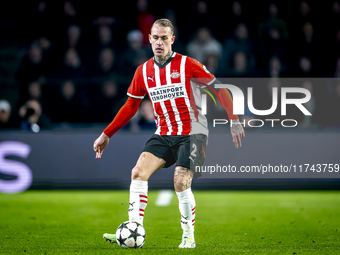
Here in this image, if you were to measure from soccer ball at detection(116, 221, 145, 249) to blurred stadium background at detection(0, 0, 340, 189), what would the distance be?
5117 millimetres

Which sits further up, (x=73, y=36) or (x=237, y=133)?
(x=73, y=36)

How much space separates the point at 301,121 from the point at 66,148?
4448 mm

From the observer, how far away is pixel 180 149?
4.75m

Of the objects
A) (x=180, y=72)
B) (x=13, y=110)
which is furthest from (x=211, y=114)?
(x=180, y=72)

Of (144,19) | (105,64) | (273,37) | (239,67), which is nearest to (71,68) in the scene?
(105,64)

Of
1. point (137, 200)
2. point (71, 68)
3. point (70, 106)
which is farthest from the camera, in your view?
point (71, 68)

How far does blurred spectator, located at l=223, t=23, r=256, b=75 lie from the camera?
1011 centimetres

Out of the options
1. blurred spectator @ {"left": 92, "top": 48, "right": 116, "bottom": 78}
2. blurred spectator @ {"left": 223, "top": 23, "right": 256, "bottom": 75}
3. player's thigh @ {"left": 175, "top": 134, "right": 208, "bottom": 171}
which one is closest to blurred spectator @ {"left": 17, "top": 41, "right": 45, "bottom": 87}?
blurred spectator @ {"left": 92, "top": 48, "right": 116, "bottom": 78}

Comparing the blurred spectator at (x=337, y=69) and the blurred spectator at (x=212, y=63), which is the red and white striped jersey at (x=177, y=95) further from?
the blurred spectator at (x=337, y=69)

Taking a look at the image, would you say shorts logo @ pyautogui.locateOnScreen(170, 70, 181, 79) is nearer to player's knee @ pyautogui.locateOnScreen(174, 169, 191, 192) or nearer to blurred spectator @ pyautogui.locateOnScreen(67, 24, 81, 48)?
player's knee @ pyautogui.locateOnScreen(174, 169, 191, 192)

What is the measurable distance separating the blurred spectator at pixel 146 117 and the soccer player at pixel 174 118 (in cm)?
458

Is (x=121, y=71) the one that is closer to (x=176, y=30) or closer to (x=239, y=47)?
(x=176, y=30)

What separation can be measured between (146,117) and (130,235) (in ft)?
17.4

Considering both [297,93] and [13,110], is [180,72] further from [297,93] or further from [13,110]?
[13,110]
